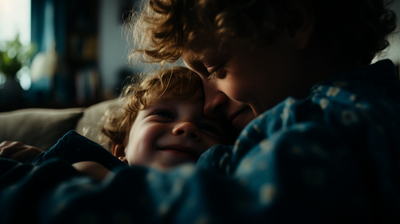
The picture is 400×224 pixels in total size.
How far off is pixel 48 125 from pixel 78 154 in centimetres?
77

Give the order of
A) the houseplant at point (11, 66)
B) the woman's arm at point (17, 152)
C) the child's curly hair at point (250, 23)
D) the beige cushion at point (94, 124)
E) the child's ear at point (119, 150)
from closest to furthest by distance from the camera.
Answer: the child's curly hair at point (250, 23)
the woman's arm at point (17, 152)
the child's ear at point (119, 150)
the beige cushion at point (94, 124)
the houseplant at point (11, 66)

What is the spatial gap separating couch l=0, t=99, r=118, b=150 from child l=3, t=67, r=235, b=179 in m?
0.31

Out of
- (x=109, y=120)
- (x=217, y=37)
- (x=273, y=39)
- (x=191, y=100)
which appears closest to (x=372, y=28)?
(x=273, y=39)

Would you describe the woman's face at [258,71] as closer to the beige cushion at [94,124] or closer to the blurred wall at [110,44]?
the beige cushion at [94,124]

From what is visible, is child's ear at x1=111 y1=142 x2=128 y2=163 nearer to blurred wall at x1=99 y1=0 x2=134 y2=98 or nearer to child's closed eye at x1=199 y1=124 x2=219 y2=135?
child's closed eye at x1=199 y1=124 x2=219 y2=135

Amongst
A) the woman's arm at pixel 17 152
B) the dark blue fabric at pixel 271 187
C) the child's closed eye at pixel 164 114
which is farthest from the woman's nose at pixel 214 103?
the woman's arm at pixel 17 152

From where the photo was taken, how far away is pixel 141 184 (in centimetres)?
38

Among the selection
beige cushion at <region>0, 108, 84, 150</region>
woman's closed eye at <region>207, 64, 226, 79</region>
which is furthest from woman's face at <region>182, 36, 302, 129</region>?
beige cushion at <region>0, 108, 84, 150</region>

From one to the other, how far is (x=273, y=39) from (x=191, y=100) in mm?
357

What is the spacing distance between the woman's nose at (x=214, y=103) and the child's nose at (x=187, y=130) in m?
0.09

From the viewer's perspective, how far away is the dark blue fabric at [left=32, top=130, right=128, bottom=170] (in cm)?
77

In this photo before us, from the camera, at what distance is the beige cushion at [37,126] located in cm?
134

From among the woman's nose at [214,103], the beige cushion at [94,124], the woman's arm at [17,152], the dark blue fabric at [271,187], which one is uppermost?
the dark blue fabric at [271,187]

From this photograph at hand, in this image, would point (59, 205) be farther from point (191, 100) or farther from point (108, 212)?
point (191, 100)
